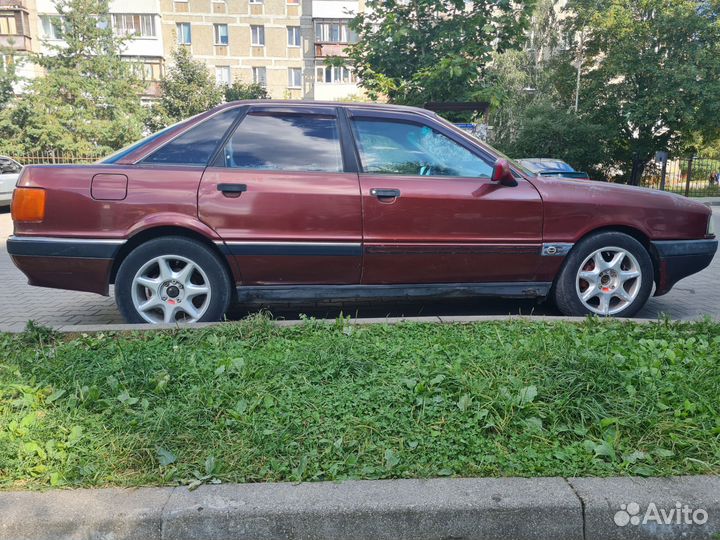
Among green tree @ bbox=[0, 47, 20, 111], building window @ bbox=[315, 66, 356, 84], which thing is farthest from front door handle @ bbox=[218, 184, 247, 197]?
building window @ bbox=[315, 66, 356, 84]

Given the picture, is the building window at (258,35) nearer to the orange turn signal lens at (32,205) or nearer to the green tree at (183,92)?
the green tree at (183,92)

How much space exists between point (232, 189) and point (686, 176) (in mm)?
29245

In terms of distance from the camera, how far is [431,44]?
11.8 meters

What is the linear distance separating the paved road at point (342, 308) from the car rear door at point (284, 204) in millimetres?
807

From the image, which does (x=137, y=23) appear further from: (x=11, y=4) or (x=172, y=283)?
(x=172, y=283)

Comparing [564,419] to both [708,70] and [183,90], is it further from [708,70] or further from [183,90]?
[183,90]

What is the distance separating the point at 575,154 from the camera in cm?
2438

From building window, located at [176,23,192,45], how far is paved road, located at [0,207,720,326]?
39668 mm

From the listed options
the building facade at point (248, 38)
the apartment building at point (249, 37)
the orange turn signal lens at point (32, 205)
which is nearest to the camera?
the orange turn signal lens at point (32, 205)

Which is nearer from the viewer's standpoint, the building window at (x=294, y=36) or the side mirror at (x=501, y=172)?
the side mirror at (x=501, y=172)

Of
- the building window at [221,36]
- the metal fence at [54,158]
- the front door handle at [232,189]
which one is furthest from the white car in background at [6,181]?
the building window at [221,36]

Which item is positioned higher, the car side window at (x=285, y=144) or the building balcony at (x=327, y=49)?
the building balcony at (x=327, y=49)

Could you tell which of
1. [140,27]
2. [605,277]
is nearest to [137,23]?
[140,27]

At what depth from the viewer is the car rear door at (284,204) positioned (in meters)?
4.14
